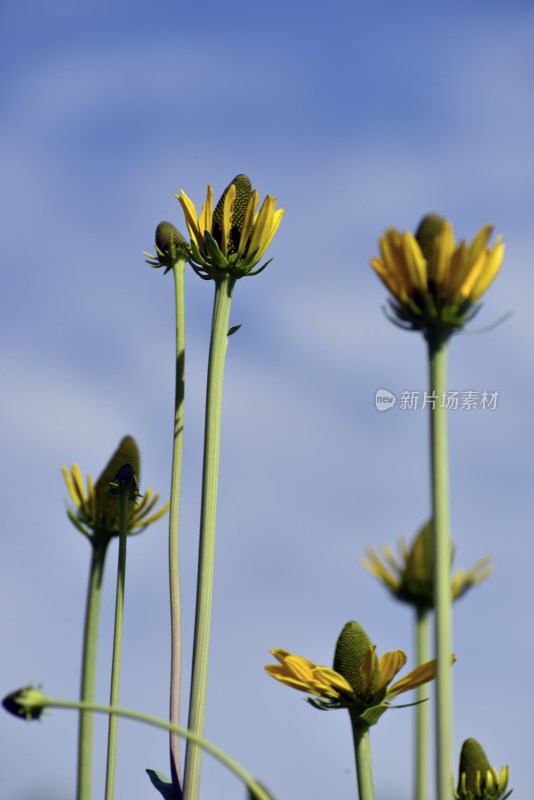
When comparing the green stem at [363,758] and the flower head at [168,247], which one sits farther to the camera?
the flower head at [168,247]

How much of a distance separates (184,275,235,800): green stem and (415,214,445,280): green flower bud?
1.49 metres

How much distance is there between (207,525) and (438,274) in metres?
1.64

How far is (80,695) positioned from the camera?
4.62m

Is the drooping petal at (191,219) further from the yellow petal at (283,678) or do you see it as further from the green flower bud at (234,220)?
the yellow petal at (283,678)

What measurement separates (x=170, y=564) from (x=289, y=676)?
0.69m

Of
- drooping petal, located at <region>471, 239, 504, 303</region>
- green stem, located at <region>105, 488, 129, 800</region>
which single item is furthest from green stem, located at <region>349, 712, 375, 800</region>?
drooping petal, located at <region>471, 239, 504, 303</region>

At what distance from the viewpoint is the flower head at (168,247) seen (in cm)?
461

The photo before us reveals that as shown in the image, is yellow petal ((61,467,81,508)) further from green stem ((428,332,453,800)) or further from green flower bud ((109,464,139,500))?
green stem ((428,332,453,800))

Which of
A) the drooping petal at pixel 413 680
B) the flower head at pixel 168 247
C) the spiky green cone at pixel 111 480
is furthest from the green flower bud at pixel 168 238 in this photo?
the drooping petal at pixel 413 680

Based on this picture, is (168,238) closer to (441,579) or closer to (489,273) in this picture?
(489,273)

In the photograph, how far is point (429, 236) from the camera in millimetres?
2449

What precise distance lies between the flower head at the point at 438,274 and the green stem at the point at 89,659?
220 centimetres

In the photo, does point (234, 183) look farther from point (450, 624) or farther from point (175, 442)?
point (450, 624)

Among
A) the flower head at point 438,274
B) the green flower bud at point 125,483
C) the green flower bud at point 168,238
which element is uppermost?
the green flower bud at point 168,238
